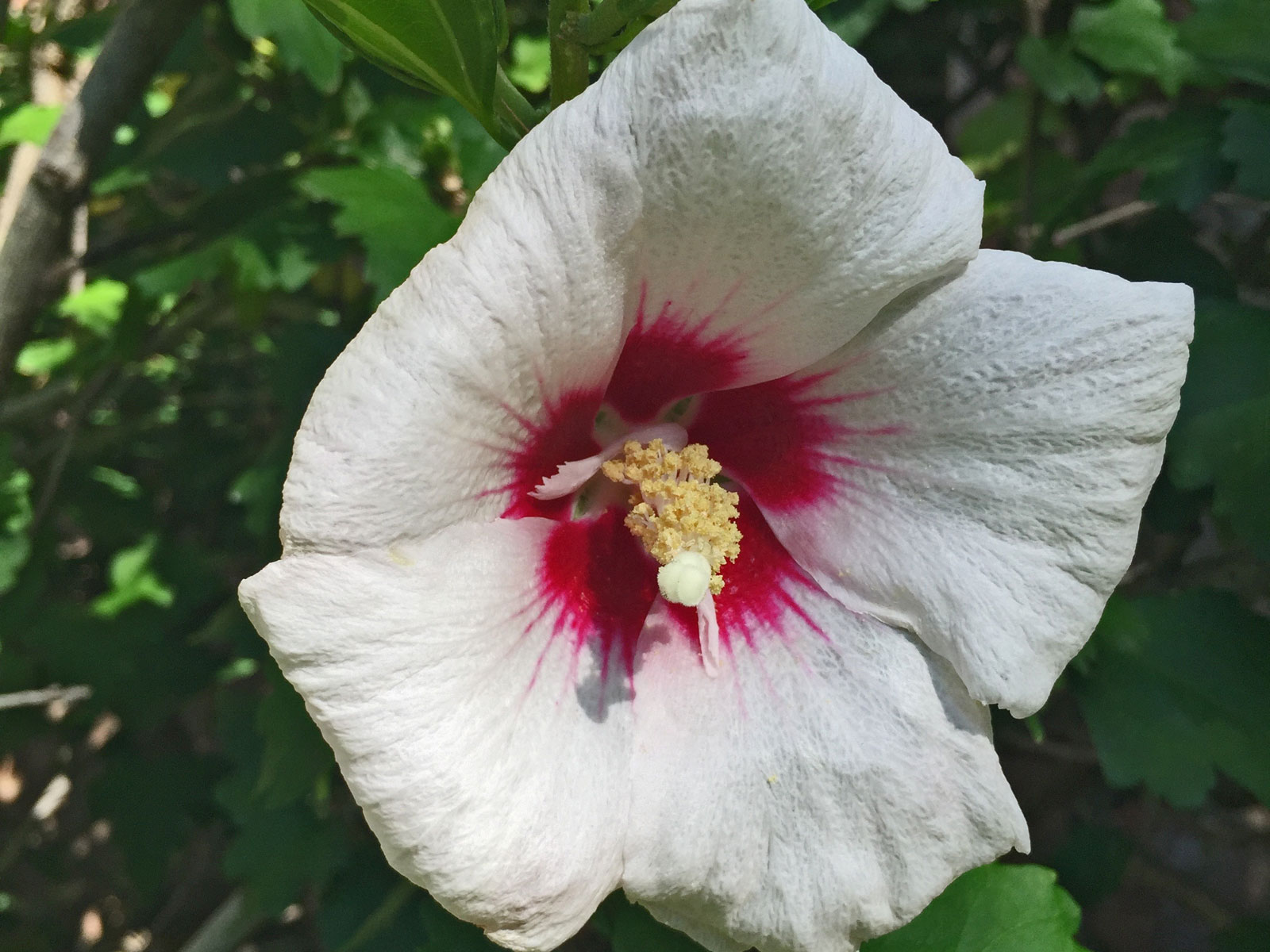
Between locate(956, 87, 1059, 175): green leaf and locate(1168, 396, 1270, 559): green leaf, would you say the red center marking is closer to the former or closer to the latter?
locate(1168, 396, 1270, 559): green leaf

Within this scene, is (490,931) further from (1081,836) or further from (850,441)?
(1081,836)

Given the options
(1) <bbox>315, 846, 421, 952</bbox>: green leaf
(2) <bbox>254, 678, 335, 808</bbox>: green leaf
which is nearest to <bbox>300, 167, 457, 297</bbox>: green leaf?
(2) <bbox>254, 678, 335, 808</bbox>: green leaf

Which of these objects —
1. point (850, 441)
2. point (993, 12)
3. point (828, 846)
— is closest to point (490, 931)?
point (828, 846)

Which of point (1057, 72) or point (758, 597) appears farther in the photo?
point (1057, 72)

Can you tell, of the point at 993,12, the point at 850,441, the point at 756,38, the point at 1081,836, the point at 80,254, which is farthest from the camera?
the point at 993,12

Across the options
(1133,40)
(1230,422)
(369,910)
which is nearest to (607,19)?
(1230,422)

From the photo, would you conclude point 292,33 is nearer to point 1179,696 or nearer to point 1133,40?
point 1133,40
